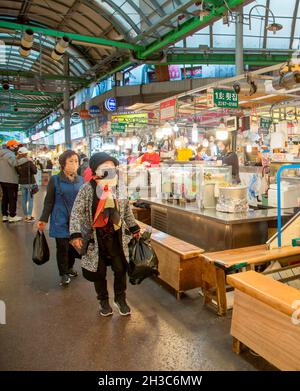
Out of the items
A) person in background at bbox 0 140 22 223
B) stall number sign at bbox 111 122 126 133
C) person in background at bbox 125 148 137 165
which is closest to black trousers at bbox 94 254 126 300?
person in background at bbox 0 140 22 223

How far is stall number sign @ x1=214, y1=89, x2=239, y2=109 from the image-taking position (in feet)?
23.4

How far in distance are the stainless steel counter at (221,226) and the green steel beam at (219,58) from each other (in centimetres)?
930

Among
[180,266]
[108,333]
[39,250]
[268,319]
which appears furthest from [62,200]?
[268,319]

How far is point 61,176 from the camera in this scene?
14.9 ft

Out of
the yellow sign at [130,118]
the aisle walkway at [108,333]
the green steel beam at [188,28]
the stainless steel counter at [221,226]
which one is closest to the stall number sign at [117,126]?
the yellow sign at [130,118]

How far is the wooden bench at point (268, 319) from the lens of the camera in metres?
2.33

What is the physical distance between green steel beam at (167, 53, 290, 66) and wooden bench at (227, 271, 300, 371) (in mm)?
11653

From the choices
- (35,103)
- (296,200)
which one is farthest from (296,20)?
(35,103)

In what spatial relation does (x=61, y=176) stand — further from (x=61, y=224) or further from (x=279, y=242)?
(x=279, y=242)

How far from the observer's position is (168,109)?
8570mm

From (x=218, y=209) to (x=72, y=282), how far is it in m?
2.30

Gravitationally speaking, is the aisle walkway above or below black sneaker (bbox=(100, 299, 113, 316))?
below

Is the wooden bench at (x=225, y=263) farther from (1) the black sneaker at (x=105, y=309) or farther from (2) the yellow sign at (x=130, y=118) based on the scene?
(2) the yellow sign at (x=130, y=118)

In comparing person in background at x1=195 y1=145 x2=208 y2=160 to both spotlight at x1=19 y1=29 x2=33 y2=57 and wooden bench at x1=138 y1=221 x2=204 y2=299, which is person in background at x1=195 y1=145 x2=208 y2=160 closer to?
spotlight at x1=19 y1=29 x2=33 y2=57
